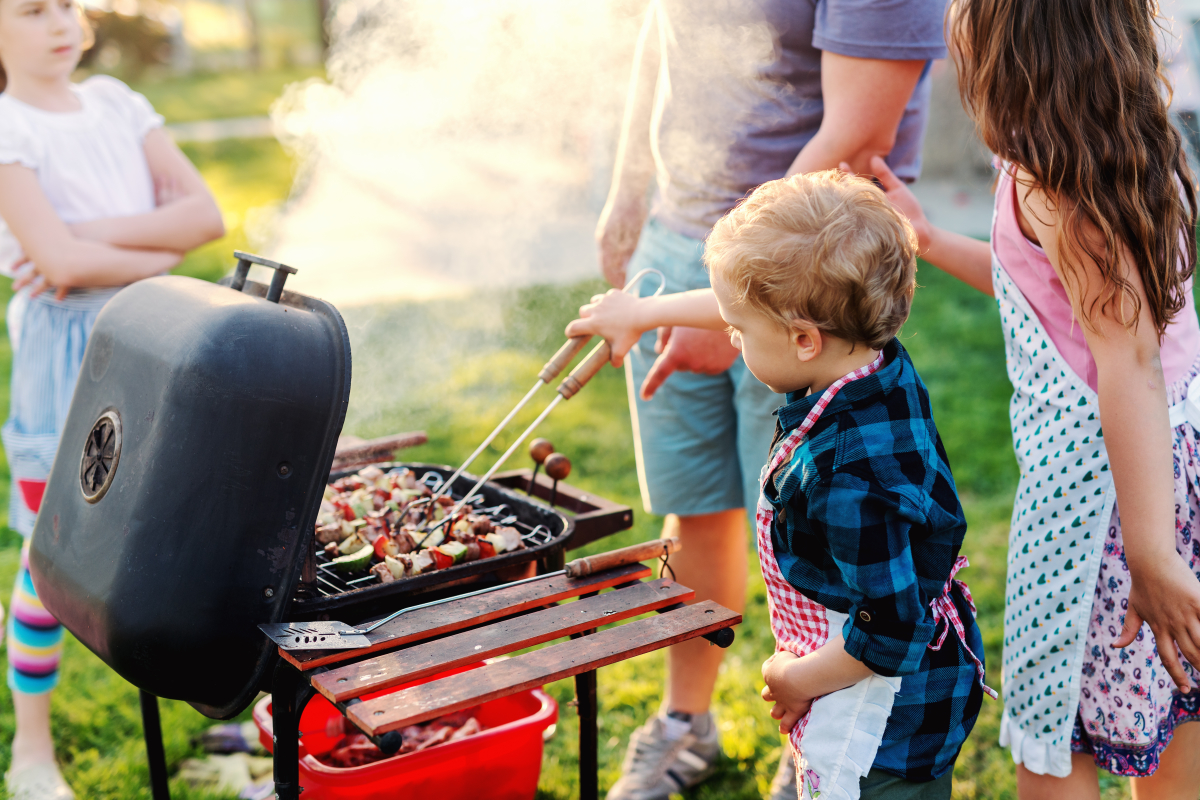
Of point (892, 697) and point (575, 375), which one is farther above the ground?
point (575, 375)

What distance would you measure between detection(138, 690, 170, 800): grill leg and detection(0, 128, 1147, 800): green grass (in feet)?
0.89

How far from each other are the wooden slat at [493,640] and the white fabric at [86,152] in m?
1.50

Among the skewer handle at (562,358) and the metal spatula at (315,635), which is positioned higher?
the skewer handle at (562,358)

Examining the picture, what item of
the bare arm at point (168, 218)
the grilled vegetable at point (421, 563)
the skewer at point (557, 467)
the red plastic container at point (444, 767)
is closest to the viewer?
the grilled vegetable at point (421, 563)

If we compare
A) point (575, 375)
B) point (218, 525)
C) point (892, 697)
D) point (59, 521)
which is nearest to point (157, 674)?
point (218, 525)

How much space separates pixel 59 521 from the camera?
1.65 m

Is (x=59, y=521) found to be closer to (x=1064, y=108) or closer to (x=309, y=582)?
(x=309, y=582)

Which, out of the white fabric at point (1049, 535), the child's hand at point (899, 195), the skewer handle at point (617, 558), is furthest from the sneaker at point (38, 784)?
the child's hand at point (899, 195)

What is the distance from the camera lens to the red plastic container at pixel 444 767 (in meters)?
1.86

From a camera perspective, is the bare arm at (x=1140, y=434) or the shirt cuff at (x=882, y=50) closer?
the bare arm at (x=1140, y=434)

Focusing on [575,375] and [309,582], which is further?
[575,375]

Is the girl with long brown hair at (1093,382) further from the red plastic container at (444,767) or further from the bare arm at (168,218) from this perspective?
the bare arm at (168,218)

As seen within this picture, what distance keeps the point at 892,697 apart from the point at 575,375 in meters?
0.77

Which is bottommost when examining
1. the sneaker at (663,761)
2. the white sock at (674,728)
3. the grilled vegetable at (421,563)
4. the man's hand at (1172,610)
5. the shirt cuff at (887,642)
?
the sneaker at (663,761)
